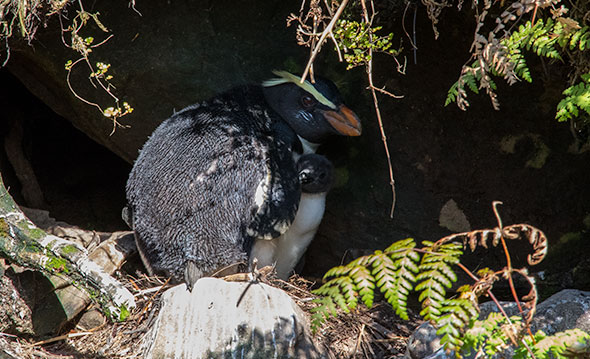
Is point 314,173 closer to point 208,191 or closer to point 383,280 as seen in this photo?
point 208,191

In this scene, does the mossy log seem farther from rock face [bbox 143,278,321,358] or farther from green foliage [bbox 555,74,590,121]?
green foliage [bbox 555,74,590,121]

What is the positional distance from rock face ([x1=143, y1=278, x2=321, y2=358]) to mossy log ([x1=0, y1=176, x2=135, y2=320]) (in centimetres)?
29

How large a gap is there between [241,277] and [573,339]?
1.76m

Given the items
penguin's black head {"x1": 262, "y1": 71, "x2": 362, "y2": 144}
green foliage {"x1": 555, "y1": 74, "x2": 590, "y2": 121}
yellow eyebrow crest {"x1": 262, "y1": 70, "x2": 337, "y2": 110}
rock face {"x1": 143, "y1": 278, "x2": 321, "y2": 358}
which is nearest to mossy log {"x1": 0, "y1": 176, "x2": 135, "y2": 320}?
rock face {"x1": 143, "y1": 278, "x2": 321, "y2": 358}

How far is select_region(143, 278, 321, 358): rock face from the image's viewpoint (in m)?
2.95

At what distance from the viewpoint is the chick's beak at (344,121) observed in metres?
3.73

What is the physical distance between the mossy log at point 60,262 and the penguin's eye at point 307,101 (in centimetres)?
152

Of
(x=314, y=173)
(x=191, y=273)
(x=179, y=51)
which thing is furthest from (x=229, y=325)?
(x=179, y=51)

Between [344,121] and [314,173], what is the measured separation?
0.37 metres

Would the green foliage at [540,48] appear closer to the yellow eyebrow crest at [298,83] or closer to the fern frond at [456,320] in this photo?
the fern frond at [456,320]

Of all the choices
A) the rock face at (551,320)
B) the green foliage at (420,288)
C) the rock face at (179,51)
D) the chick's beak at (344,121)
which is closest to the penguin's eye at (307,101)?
the chick's beak at (344,121)

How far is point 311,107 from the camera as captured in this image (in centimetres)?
378

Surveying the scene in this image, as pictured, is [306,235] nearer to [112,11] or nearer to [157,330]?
[157,330]

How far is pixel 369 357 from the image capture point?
3.40 m
